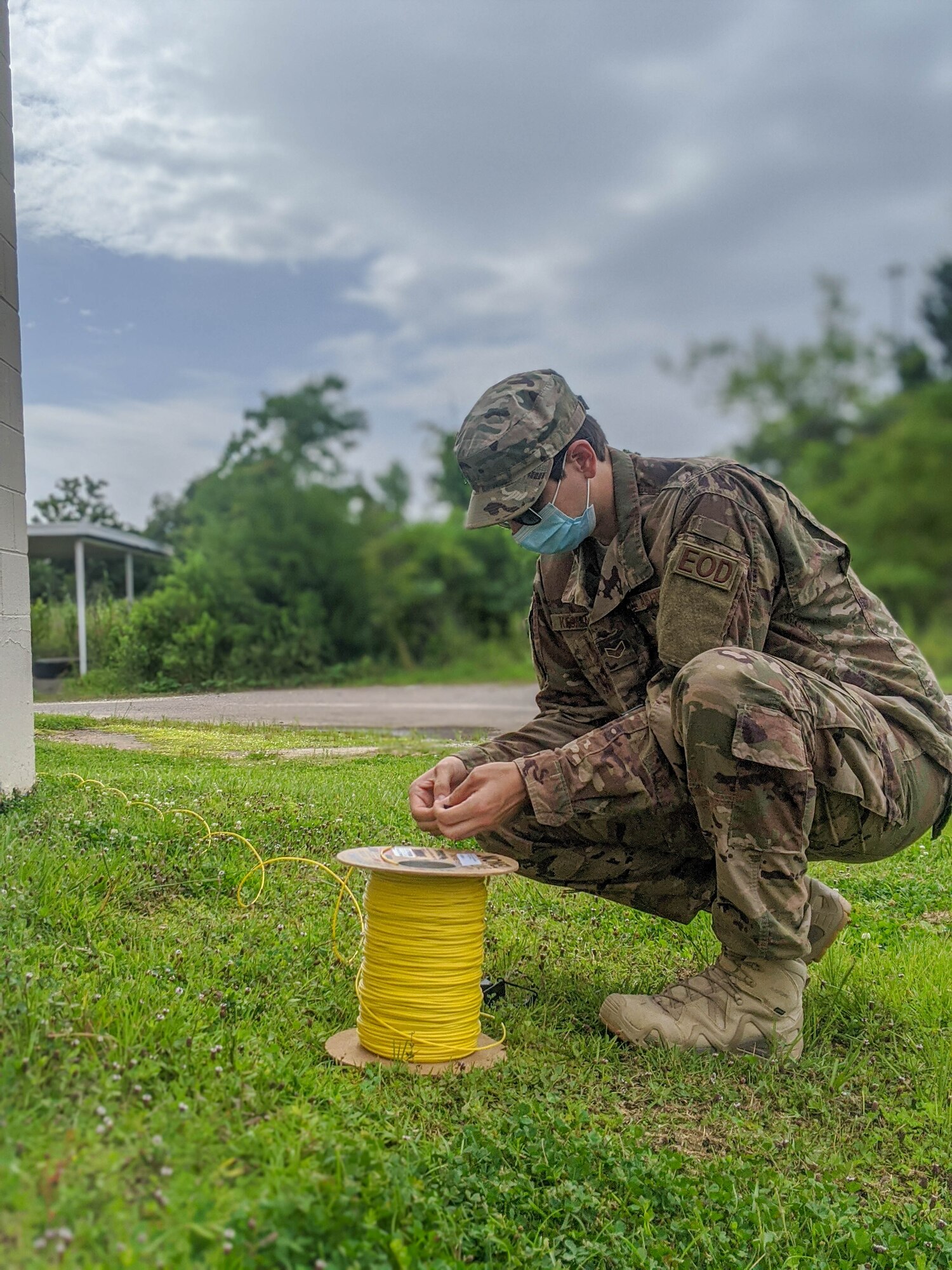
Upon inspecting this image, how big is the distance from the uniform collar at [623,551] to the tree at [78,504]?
2.10 metres

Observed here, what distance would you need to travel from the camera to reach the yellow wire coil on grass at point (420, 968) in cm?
247

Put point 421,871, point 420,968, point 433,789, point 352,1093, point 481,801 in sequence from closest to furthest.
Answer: point 352,1093 < point 421,871 < point 420,968 < point 481,801 < point 433,789

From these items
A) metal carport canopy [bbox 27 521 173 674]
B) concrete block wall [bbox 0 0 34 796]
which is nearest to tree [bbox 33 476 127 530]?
metal carport canopy [bbox 27 521 173 674]

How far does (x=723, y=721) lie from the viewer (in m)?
2.53

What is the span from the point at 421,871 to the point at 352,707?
1.95 m

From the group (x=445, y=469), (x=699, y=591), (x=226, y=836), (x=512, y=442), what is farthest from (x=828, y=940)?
(x=445, y=469)

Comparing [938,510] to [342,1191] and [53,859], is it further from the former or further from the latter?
[342,1191]

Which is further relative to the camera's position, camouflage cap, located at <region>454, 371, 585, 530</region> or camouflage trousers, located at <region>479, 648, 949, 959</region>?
camouflage cap, located at <region>454, 371, 585, 530</region>

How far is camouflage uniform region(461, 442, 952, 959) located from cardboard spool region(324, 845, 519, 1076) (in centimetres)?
26

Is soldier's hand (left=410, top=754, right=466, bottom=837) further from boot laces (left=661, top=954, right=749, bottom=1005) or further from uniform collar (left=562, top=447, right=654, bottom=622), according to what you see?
boot laces (left=661, top=954, right=749, bottom=1005)

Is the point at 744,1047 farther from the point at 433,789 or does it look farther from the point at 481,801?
the point at 433,789

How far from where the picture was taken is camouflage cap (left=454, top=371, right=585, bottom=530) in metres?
2.84

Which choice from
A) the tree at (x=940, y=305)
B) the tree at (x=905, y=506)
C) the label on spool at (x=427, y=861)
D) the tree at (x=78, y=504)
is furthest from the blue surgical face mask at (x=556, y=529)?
the tree at (x=940, y=305)

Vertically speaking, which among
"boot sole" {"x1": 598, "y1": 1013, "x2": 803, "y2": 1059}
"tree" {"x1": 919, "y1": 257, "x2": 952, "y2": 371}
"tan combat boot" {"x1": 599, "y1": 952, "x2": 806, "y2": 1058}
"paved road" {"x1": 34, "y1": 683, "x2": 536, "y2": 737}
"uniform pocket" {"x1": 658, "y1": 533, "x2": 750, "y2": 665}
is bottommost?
"boot sole" {"x1": 598, "y1": 1013, "x2": 803, "y2": 1059}
